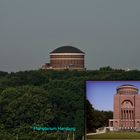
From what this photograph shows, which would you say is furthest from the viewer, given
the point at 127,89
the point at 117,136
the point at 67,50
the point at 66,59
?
the point at 67,50

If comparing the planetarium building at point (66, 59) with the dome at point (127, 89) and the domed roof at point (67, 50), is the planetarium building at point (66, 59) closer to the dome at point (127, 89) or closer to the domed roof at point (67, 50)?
the domed roof at point (67, 50)

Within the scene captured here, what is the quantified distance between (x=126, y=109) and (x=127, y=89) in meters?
0.46

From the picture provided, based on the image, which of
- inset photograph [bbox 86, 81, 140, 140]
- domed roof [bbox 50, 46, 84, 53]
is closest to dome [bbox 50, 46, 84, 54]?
domed roof [bbox 50, 46, 84, 53]

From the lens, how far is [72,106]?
65.6 meters

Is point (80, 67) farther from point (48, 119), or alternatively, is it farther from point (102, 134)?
point (102, 134)

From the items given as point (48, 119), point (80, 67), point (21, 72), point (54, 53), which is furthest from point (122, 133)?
point (54, 53)

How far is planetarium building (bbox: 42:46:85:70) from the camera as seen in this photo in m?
131

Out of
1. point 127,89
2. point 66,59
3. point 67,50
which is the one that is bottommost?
point 127,89

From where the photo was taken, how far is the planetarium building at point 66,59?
431ft

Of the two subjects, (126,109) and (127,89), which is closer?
(126,109)

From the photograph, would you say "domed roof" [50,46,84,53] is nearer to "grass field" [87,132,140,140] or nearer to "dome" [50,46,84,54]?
"dome" [50,46,84,54]

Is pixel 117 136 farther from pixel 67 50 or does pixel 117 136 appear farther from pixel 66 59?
pixel 67 50

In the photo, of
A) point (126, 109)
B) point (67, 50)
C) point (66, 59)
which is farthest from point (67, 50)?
point (126, 109)

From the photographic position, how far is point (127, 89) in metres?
16.7
